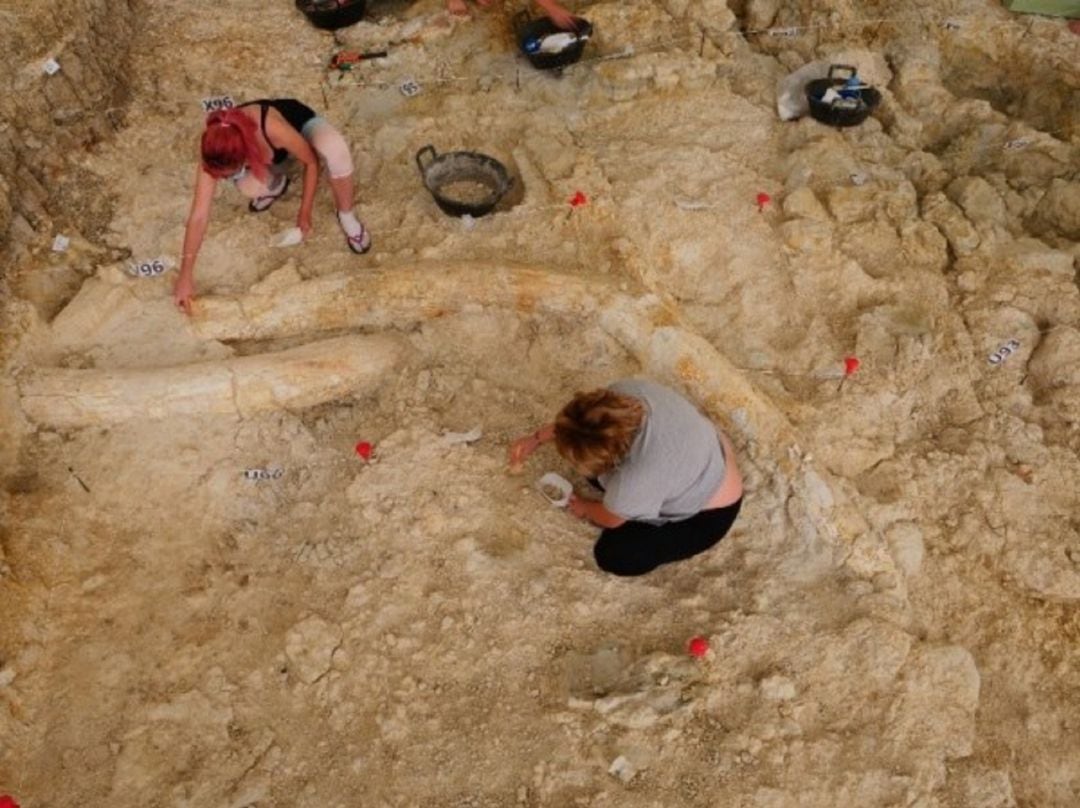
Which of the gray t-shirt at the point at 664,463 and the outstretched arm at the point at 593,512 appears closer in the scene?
the gray t-shirt at the point at 664,463

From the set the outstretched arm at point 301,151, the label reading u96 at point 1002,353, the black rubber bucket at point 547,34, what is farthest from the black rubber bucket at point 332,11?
the label reading u96 at point 1002,353

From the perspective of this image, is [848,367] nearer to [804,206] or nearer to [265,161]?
[804,206]

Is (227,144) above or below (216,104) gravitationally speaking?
above

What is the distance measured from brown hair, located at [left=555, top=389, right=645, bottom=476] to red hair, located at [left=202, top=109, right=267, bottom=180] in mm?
1584

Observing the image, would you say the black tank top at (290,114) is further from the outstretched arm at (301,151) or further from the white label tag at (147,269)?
the white label tag at (147,269)

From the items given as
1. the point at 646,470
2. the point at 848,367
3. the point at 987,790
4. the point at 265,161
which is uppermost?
the point at 265,161

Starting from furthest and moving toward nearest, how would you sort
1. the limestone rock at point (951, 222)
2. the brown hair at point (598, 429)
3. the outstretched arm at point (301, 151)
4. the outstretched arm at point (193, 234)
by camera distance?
the limestone rock at point (951, 222) < the outstretched arm at point (301, 151) < the outstretched arm at point (193, 234) < the brown hair at point (598, 429)

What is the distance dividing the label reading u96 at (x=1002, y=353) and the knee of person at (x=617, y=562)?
175 cm

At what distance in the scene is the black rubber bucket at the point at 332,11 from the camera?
4348 mm

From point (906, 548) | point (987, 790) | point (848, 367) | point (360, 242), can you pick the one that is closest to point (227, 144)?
point (360, 242)

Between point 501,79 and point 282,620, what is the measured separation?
289 centimetres

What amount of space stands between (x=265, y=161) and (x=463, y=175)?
3.00ft

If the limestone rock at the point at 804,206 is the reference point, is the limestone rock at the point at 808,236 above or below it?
below

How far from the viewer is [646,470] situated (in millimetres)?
2516
